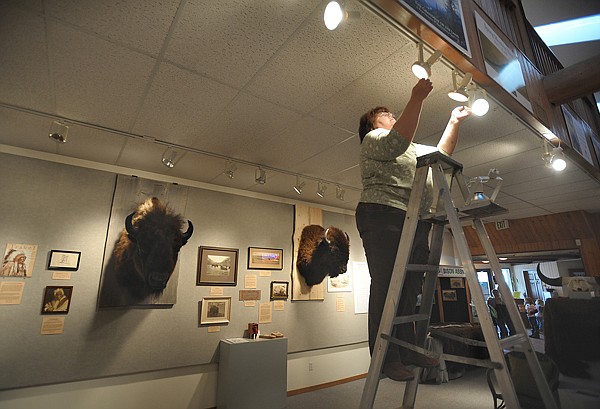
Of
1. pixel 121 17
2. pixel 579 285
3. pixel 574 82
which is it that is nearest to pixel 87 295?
pixel 121 17

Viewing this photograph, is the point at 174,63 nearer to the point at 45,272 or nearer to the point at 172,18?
the point at 172,18

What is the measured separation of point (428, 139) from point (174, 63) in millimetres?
2374

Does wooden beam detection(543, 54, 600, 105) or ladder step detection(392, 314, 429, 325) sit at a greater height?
wooden beam detection(543, 54, 600, 105)

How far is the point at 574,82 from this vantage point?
2855mm

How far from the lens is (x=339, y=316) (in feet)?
16.2

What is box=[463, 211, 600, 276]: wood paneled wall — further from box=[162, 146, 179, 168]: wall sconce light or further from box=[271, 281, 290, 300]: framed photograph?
box=[162, 146, 179, 168]: wall sconce light

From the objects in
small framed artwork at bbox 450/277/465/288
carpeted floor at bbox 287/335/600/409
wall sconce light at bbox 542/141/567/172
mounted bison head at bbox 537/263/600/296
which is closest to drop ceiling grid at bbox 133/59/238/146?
wall sconce light at bbox 542/141/567/172

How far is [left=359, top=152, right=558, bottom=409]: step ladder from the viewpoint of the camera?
109cm

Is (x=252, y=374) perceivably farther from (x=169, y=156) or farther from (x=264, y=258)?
(x=169, y=156)

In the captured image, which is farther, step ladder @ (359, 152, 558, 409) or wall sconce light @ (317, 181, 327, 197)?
wall sconce light @ (317, 181, 327, 197)

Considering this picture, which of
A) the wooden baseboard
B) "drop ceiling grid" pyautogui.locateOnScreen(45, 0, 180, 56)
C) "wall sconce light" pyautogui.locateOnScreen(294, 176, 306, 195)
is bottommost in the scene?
the wooden baseboard

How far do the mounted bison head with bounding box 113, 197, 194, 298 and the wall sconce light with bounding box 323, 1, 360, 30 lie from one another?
255 centimetres

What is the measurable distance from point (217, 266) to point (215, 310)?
0.55m

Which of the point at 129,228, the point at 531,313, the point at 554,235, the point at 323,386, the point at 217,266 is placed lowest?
the point at 323,386
